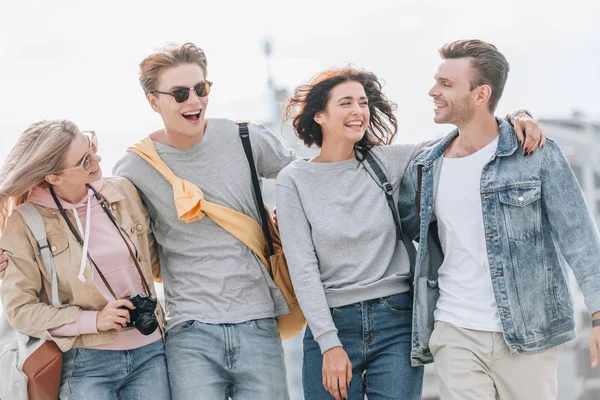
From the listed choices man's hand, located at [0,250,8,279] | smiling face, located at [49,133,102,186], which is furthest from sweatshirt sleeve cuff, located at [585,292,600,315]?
man's hand, located at [0,250,8,279]

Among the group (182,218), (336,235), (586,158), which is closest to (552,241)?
(336,235)

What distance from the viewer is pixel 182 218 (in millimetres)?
4625

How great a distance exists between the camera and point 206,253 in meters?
4.69

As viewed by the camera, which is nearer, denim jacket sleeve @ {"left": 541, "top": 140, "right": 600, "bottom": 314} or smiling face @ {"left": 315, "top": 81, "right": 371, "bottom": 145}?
denim jacket sleeve @ {"left": 541, "top": 140, "right": 600, "bottom": 314}

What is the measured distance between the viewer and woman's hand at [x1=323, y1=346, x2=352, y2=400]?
4.42m

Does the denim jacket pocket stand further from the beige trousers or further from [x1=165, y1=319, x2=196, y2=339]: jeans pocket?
[x1=165, y1=319, x2=196, y2=339]: jeans pocket

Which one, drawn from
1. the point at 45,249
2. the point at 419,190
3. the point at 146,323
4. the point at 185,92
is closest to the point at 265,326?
the point at 146,323

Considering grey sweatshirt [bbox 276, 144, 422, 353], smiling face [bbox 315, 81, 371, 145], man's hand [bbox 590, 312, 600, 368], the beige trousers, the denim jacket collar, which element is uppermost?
smiling face [bbox 315, 81, 371, 145]

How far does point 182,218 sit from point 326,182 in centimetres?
82

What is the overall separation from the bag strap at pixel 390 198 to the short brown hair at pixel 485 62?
2.24ft

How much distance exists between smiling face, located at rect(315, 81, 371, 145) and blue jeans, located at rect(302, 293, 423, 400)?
3.09 feet

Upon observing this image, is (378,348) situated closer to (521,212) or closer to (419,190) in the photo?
(419,190)

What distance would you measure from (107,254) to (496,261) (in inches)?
80.0

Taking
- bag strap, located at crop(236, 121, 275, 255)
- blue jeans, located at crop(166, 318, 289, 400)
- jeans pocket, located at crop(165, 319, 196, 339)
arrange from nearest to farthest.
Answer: blue jeans, located at crop(166, 318, 289, 400) < jeans pocket, located at crop(165, 319, 196, 339) < bag strap, located at crop(236, 121, 275, 255)
